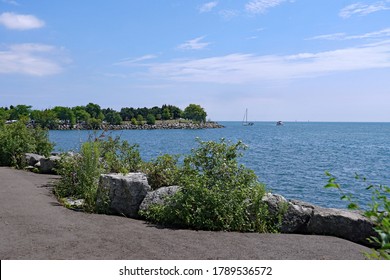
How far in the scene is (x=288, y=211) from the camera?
28.5 feet

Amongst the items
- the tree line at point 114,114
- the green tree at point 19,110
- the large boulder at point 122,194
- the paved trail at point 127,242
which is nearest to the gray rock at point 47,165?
the paved trail at point 127,242

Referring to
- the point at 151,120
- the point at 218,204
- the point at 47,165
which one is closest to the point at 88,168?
the point at 218,204

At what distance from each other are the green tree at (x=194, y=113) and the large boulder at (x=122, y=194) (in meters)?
175

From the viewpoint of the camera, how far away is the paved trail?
6.58 metres

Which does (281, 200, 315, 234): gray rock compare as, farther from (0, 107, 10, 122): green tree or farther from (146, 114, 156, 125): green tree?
(146, 114, 156, 125): green tree

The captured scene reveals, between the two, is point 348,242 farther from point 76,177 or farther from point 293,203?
point 76,177

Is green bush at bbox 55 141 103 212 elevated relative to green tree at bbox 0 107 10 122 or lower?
lower

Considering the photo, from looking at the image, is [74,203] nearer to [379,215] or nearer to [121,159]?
[121,159]

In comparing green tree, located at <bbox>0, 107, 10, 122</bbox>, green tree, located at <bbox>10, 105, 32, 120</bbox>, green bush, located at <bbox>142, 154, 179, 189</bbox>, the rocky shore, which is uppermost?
green tree, located at <bbox>10, 105, 32, 120</bbox>

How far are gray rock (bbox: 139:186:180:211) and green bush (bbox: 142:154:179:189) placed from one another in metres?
0.87

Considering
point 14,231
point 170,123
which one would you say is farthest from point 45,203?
point 170,123

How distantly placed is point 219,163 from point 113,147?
562 cm

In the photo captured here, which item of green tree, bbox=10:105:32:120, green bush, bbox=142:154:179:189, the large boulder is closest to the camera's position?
the large boulder

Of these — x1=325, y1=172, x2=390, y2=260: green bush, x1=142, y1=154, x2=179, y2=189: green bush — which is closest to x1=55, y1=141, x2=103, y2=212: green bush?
x1=142, y1=154, x2=179, y2=189: green bush
